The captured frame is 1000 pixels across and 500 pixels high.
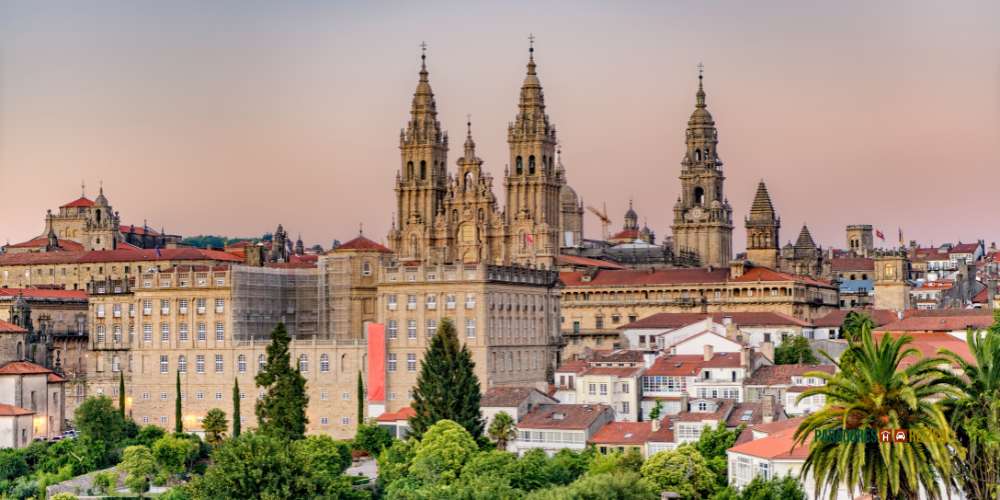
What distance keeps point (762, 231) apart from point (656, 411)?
5355 centimetres

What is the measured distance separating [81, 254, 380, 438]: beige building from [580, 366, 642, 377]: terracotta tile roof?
1335 centimetres

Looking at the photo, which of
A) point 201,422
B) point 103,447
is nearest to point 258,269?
point 201,422

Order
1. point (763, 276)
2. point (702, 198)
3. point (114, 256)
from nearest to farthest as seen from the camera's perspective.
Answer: point (763, 276), point (114, 256), point (702, 198)

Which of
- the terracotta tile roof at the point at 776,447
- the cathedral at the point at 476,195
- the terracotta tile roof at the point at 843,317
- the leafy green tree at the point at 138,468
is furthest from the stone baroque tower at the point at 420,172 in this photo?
the terracotta tile roof at the point at 776,447

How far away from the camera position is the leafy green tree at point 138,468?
77.8m

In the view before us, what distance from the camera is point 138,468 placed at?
78438mm

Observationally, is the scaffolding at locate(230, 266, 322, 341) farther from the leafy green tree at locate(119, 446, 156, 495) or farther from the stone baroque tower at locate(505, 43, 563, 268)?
the stone baroque tower at locate(505, 43, 563, 268)

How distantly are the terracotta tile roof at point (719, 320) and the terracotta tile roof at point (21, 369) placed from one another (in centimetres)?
3489

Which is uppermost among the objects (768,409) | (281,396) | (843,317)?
(843,317)

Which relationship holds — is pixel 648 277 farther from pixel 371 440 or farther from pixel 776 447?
pixel 776 447

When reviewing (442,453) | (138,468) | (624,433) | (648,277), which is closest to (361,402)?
(138,468)

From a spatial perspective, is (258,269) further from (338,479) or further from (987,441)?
(987,441)

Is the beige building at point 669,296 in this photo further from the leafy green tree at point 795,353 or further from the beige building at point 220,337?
the beige building at point 220,337

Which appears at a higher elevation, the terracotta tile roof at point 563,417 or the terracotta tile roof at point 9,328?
the terracotta tile roof at point 9,328
